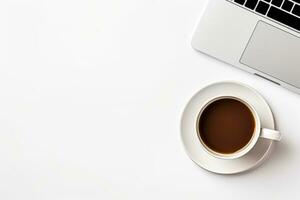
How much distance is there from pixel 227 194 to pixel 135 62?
271mm

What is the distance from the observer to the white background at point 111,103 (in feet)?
2.81

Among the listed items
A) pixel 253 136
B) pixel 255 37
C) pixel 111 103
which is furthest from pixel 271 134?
pixel 111 103

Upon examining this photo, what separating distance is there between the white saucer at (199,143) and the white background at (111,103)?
1 cm

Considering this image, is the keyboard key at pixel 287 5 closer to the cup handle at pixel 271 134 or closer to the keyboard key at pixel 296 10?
the keyboard key at pixel 296 10

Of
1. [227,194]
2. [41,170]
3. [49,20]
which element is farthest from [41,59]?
[227,194]

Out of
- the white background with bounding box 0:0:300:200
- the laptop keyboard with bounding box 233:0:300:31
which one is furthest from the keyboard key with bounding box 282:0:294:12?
the white background with bounding box 0:0:300:200

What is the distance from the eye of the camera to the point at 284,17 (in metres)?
0.80

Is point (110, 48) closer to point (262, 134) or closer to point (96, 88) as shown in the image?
point (96, 88)

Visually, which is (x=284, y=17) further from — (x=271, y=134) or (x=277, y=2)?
(x=271, y=134)

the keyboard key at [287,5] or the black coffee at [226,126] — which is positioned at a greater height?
the keyboard key at [287,5]

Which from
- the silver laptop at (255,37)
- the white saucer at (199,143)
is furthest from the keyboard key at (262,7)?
the white saucer at (199,143)

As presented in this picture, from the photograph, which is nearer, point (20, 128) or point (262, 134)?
point (262, 134)

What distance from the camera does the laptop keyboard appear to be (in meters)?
0.78

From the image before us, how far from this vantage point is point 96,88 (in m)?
0.90
